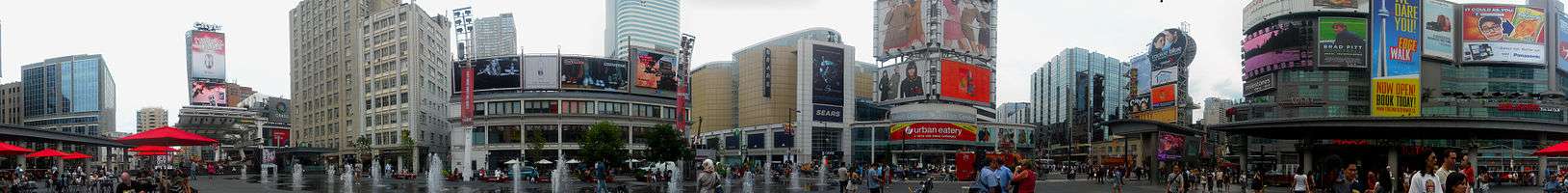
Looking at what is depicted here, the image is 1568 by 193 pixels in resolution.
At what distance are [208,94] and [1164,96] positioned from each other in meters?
148

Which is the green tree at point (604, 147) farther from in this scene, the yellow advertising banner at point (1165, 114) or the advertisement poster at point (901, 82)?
the yellow advertising banner at point (1165, 114)

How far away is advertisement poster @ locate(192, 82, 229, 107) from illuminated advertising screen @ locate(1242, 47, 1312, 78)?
15590 centimetres

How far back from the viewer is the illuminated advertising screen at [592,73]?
87.9 metres

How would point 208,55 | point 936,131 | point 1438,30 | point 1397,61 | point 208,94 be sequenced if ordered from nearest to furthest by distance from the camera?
point 1397,61 < point 1438,30 < point 936,131 < point 208,55 < point 208,94

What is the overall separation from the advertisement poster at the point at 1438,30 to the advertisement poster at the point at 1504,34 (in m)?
1.51

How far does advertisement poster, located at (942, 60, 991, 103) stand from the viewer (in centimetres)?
11694

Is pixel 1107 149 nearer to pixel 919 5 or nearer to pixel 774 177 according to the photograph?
pixel 919 5

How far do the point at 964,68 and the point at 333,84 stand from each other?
6283 centimetres

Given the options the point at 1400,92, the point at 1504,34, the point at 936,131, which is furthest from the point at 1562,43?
the point at 936,131

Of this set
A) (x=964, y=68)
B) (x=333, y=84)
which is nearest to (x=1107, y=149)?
(x=964, y=68)

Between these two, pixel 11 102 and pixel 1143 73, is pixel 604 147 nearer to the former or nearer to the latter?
pixel 1143 73

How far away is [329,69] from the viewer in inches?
4176

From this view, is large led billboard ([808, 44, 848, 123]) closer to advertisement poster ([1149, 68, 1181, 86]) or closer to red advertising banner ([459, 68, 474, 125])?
advertisement poster ([1149, 68, 1181, 86])

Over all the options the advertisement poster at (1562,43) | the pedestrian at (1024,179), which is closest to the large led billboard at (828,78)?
the advertisement poster at (1562,43)
